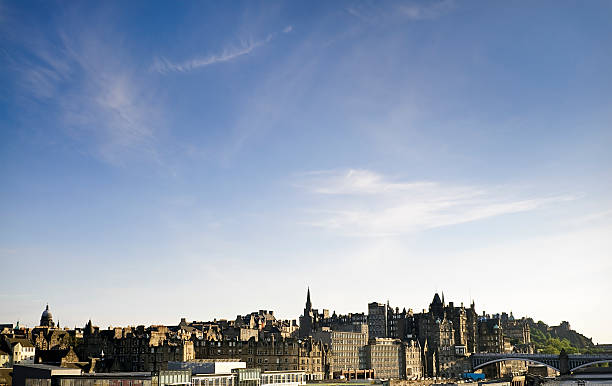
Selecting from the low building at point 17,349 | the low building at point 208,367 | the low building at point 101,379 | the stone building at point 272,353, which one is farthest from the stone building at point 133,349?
the low building at point 101,379

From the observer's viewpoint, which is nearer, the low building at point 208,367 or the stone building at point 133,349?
the low building at point 208,367

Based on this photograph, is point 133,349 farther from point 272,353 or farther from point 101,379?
point 101,379

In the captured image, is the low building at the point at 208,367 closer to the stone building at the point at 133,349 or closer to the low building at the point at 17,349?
the stone building at the point at 133,349

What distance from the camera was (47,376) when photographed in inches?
4149

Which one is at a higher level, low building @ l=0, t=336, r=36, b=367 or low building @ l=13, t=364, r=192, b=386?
low building @ l=0, t=336, r=36, b=367

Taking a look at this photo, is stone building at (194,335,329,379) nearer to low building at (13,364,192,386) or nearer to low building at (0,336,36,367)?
low building at (0,336,36,367)

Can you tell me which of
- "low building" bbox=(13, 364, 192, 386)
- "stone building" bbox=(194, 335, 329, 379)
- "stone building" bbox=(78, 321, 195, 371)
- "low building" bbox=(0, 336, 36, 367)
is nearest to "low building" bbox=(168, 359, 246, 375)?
"low building" bbox=(13, 364, 192, 386)

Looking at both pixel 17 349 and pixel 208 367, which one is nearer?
pixel 208 367

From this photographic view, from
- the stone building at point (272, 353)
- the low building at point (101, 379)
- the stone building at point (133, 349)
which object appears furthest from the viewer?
the stone building at point (272, 353)

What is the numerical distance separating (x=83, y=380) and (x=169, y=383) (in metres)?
13.5

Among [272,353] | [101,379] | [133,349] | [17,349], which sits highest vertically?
[17,349]

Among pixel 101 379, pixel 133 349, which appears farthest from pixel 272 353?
pixel 101 379

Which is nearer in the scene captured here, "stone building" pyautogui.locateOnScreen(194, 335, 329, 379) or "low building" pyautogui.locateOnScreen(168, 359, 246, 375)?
"low building" pyautogui.locateOnScreen(168, 359, 246, 375)

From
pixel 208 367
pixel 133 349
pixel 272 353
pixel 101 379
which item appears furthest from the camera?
pixel 133 349
